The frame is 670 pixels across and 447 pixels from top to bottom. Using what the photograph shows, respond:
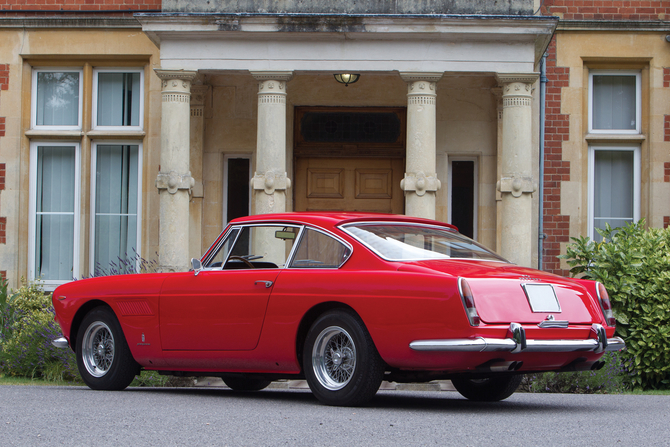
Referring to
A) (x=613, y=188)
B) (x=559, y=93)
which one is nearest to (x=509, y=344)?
(x=559, y=93)

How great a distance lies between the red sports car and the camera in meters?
5.20

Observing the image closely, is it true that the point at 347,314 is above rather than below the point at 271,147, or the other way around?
below

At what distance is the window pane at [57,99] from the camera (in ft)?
49.8

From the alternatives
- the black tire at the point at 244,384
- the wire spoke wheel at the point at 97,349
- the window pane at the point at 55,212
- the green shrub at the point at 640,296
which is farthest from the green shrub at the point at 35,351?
the green shrub at the point at 640,296

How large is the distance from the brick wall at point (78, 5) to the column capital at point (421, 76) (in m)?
4.78

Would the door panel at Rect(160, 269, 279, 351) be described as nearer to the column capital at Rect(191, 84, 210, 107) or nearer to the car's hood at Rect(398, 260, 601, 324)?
the car's hood at Rect(398, 260, 601, 324)

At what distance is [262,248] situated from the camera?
6.57m

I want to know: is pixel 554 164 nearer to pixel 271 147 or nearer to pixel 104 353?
pixel 271 147

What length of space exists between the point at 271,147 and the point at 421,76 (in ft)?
7.65

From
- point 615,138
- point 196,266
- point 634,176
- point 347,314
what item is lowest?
point 347,314

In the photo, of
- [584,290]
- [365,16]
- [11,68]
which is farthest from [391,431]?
[11,68]

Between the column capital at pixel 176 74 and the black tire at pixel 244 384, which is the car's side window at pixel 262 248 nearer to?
the black tire at pixel 244 384

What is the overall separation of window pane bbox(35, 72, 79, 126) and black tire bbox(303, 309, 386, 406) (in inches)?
420

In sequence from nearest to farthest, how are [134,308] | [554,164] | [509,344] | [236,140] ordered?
[509,344] → [134,308] → [554,164] → [236,140]
